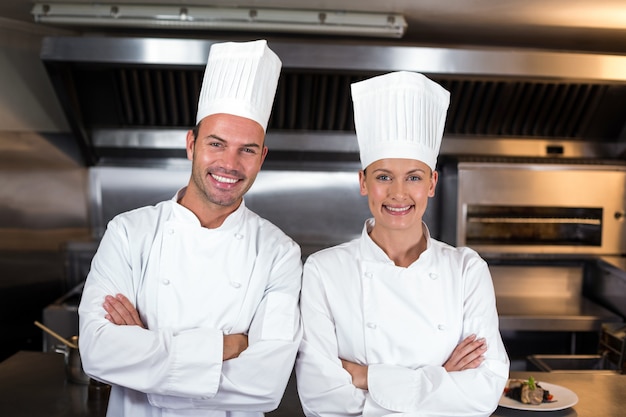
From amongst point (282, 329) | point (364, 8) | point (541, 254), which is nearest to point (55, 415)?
point (282, 329)

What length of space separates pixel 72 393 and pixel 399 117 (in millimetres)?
1373

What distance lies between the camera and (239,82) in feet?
6.48

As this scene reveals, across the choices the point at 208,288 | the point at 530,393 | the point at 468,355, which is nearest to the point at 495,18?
the point at 530,393

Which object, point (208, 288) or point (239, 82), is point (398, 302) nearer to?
point (208, 288)

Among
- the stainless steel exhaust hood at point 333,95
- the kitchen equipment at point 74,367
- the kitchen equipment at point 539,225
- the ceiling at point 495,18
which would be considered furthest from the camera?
the kitchen equipment at point 539,225

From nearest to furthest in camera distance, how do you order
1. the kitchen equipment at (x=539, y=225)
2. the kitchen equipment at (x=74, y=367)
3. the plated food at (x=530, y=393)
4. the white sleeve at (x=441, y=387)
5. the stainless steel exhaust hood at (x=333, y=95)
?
1. the white sleeve at (x=441, y=387)
2. the plated food at (x=530, y=393)
3. the kitchen equipment at (x=74, y=367)
4. the stainless steel exhaust hood at (x=333, y=95)
5. the kitchen equipment at (x=539, y=225)

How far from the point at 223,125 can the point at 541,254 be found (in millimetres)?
2819

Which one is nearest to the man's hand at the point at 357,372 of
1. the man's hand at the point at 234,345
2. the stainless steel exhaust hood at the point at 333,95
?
the man's hand at the point at 234,345

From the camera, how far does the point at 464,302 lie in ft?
6.31

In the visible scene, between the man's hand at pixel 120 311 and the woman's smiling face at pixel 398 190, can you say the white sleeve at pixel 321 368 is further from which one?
the man's hand at pixel 120 311

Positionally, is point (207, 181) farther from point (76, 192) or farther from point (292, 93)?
point (76, 192)

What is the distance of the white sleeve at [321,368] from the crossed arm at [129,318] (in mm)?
174

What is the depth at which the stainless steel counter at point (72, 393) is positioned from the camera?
202 cm

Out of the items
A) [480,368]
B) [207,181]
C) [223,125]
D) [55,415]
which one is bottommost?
[55,415]
